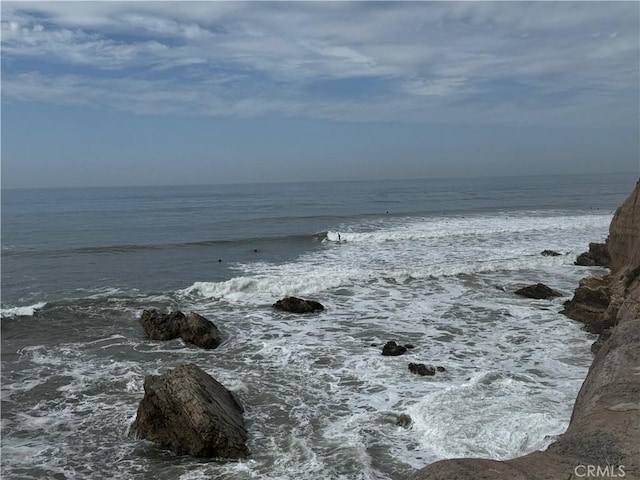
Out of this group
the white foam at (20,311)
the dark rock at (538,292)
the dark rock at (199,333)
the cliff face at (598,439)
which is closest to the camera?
the cliff face at (598,439)

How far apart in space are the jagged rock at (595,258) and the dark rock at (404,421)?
726 inches

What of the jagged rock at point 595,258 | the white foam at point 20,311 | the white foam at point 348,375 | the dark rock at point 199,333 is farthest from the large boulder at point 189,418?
the jagged rock at point 595,258

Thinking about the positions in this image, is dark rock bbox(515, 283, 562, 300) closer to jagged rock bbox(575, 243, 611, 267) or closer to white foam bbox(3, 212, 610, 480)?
white foam bbox(3, 212, 610, 480)

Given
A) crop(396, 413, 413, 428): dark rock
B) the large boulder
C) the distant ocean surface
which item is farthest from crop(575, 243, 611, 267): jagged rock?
the large boulder

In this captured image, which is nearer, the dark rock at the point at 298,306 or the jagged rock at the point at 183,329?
the jagged rock at the point at 183,329

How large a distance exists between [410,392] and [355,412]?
57.4 inches

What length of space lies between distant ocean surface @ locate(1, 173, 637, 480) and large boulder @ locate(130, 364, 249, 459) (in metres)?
0.26

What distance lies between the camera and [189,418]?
875cm

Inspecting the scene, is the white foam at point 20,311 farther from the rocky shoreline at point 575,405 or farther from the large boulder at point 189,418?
the large boulder at point 189,418

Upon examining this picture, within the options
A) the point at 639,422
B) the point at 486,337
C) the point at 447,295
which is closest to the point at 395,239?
the point at 447,295

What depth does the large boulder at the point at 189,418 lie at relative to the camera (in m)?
8.61

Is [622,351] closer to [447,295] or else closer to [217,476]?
[217,476]

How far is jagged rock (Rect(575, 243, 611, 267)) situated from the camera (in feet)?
79.9

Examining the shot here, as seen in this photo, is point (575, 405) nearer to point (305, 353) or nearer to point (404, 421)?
point (404, 421)
